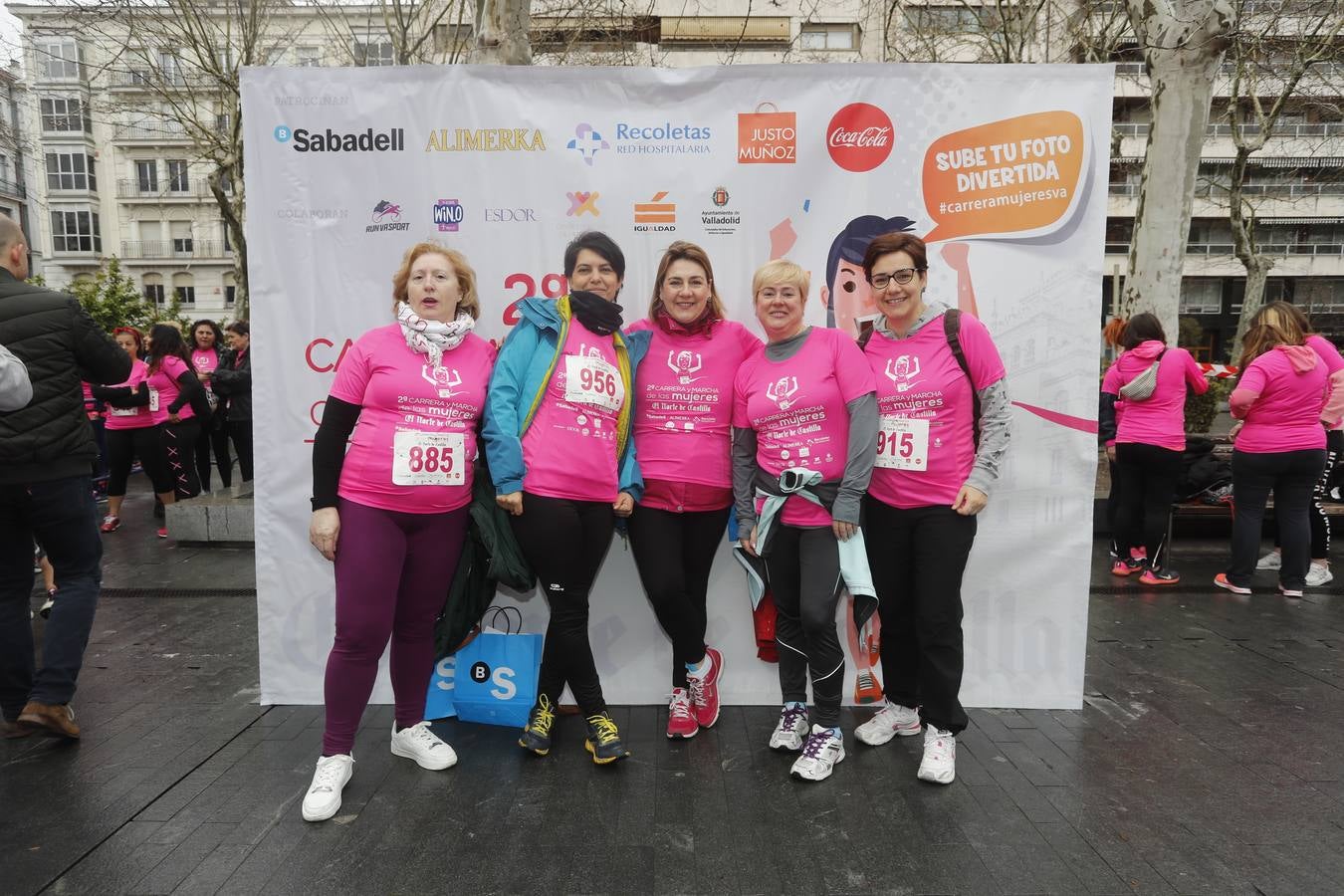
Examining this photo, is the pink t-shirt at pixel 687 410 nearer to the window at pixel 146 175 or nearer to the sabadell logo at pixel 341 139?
the sabadell logo at pixel 341 139

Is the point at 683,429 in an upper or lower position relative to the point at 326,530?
upper

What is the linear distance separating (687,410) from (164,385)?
6697 mm

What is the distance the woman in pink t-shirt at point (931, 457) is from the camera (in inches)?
118

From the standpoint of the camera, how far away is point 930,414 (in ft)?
9.89

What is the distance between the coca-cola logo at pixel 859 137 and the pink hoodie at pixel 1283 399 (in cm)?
348

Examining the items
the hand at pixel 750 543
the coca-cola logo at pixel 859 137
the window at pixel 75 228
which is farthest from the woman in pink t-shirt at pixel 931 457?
the window at pixel 75 228

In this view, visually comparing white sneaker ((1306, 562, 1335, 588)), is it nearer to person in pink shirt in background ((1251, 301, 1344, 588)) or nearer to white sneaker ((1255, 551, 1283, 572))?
person in pink shirt in background ((1251, 301, 1344, 588))

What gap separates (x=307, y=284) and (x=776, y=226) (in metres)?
2.13

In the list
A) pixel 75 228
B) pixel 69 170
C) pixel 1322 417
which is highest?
pixel 69 170

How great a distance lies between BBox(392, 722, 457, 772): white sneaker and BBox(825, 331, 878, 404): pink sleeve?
2068 millimetres

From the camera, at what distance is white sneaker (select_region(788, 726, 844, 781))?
9.98ft

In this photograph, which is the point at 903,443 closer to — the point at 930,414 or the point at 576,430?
the point at 930,414

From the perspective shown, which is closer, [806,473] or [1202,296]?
[806,473]

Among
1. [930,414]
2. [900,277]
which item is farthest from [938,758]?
[900,277]
